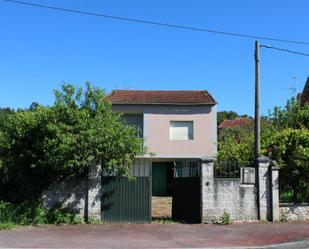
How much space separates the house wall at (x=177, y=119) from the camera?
3575 centimetres

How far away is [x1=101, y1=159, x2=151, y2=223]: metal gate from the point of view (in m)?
18.9

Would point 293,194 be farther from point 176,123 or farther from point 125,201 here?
point 176,123

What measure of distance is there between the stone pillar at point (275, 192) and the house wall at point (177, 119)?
16.1 m

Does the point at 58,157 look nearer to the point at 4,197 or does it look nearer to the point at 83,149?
the point at 83,149

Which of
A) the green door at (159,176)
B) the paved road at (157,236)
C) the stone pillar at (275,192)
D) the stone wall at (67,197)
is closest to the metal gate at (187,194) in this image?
the paved road at (157,236)

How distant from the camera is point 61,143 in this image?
1753cm

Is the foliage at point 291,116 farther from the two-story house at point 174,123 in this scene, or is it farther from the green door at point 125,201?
the green door at point 125,201

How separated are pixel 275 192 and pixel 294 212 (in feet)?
3.55

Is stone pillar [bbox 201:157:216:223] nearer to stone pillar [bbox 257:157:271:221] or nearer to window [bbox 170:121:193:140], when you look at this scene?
stone pillar [bbox 257:157:271:221]

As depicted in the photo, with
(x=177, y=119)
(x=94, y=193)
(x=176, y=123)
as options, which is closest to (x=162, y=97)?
(x=177, y=119)

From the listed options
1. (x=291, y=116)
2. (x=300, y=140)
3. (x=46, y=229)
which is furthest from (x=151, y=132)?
(x=46, y=229)

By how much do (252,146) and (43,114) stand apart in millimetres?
8952

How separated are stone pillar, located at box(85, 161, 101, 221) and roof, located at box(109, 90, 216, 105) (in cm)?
1694

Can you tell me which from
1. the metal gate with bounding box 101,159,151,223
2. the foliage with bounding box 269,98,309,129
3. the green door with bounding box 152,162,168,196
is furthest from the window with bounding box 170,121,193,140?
the metal gate with bounding box 101,159,151,223
